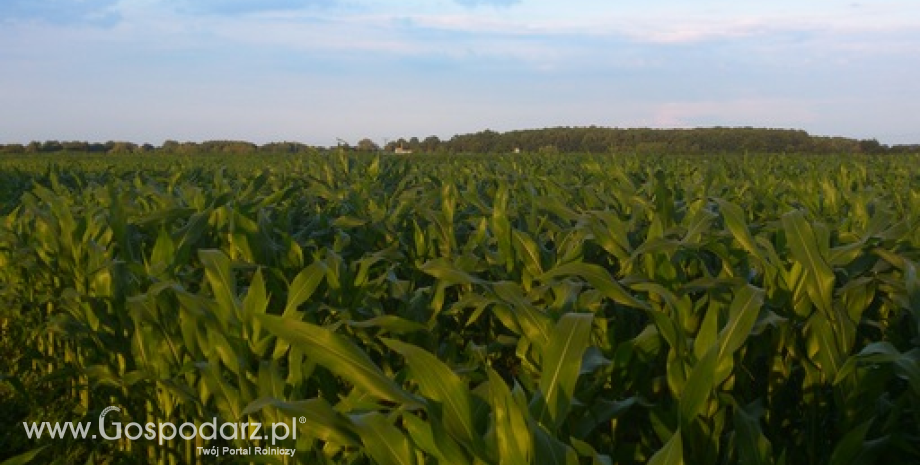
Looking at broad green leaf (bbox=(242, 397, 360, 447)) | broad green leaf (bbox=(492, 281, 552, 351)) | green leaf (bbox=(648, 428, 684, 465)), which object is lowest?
broad green leaf (bbox=(242, 397, 360, 447))

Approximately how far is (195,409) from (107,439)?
595mm

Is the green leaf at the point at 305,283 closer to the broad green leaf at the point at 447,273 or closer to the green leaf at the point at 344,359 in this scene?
the broad green leaf at the point at 447,273

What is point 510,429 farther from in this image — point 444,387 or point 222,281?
point 222,281

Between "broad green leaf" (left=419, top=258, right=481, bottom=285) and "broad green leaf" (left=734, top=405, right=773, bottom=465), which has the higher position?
"broad green leaf" (left=419, top=258, right=481, bottom=285)

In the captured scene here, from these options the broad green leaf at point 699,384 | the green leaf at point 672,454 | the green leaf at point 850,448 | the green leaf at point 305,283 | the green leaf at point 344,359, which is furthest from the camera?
the green leaf at point 305,283

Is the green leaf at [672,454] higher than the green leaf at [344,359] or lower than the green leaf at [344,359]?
lower

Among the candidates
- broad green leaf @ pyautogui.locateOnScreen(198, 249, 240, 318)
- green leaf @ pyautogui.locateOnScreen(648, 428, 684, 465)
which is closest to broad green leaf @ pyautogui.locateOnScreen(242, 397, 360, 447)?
green leaf @ pyautogui.locateOnScreen(648, 428, 684, 465)

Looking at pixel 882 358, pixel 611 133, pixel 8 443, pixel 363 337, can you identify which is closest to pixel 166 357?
pixel 363 337

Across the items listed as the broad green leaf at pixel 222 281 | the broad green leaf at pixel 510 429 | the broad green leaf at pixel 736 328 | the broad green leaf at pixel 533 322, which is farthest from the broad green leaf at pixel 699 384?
the broad green leaf at pixel 222 281

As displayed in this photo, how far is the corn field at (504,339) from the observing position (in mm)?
1696

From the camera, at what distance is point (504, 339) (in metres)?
2.62

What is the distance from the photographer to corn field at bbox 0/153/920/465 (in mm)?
1696

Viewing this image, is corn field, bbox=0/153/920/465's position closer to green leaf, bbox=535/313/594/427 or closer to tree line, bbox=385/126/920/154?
green leaf, bbox=535/313/594/427

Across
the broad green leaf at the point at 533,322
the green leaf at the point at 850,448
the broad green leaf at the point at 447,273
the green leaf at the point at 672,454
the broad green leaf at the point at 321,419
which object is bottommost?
the green leaf at the point at 850,448
